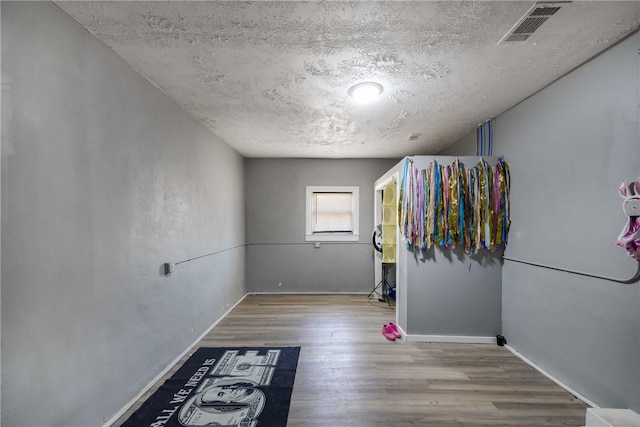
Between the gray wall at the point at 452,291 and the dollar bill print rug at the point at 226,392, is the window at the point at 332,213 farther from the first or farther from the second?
the dollar bill print rug at the point at 226,392

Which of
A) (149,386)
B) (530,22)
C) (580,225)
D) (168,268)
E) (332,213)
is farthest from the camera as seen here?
(332,213)

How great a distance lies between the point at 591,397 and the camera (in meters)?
1.89

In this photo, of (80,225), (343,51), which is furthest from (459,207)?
(80,225)

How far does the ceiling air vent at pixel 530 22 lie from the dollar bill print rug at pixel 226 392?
2.86m

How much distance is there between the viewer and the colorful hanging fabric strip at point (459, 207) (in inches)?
110

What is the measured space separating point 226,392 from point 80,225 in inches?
62.4

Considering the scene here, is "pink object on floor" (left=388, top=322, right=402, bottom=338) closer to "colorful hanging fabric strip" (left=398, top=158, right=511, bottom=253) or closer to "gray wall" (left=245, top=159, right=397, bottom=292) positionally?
"colorful hanging fabric strip" (left=398, top=158, right=511, bottom=253)

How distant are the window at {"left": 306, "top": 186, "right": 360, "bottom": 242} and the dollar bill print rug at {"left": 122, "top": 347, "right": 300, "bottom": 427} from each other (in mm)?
2536

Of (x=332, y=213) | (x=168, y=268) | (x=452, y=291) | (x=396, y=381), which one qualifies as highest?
(x=332, y=213)

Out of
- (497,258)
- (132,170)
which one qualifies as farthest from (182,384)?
(497,258)

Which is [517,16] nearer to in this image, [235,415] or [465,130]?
[465,130]

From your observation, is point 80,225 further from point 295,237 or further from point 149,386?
point 295,237

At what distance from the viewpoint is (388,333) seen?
3.04 meters

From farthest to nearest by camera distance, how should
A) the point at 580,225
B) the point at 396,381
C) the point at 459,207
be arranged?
the point at 459,207 → the point at 396,381 → the point at 580,225
